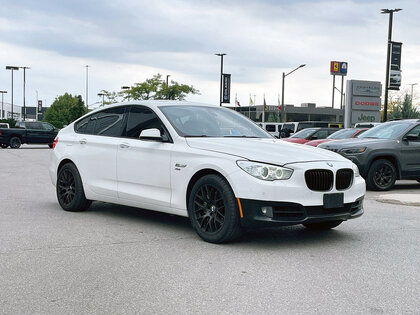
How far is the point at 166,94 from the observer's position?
219 feet

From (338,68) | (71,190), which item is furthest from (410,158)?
(338,68)

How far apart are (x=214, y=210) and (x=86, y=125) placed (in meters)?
3.22

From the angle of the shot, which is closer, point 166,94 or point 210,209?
point 210,209

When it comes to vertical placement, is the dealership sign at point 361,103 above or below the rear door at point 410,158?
above

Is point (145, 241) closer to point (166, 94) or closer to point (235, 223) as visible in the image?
point (235, 223)

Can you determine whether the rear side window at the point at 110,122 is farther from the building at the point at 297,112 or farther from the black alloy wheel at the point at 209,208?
the building at the point at 297,112

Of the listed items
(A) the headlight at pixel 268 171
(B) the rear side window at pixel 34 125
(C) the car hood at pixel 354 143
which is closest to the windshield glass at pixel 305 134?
(C) the car hood at pixel 354 143

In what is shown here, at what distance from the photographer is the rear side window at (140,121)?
23.0 feet

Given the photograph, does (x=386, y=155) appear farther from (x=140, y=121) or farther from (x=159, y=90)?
(x=159, y=90)

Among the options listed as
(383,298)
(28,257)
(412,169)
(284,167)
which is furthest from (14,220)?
(412,169)

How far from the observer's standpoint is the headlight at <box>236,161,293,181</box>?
5.62m

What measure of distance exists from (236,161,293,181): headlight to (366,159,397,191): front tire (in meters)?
A: 7.13

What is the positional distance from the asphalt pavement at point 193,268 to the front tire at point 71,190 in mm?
298

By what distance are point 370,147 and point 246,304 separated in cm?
904
